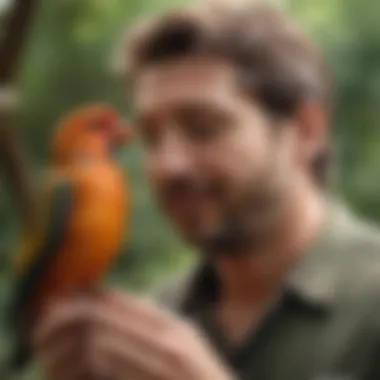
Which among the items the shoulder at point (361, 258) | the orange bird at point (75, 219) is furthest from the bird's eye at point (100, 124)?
the shoulder at point (361, 258)

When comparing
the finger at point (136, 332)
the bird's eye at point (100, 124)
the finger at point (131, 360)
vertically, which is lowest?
the finger at point (131, 360)

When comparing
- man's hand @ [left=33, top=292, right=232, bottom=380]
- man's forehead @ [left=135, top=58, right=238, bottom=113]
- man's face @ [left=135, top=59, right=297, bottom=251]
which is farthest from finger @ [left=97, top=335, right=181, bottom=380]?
man's forehead @ [left=135, top=58, right=238, bottom=113]

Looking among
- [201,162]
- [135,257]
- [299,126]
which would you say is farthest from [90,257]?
[299,126]

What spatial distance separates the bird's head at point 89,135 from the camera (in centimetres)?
89

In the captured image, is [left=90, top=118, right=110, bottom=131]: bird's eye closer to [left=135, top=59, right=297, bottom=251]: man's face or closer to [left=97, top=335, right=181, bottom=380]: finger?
[left=135, top=59, right=297, bottom=251]: man's face

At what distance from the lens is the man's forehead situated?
86 centimetres

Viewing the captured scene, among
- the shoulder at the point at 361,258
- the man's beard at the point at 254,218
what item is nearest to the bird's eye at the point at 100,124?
the man's beard at the point at 254,218

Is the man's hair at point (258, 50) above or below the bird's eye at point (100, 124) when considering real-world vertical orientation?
above

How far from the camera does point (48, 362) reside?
0.89 meters

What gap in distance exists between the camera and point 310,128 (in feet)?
2.84

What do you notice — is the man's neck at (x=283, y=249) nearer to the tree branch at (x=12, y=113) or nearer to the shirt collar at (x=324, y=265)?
the shirt collar at (x=324, y=265)

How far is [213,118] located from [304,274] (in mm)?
182

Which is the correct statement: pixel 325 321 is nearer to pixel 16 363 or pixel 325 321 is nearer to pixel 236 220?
pixel 236 220

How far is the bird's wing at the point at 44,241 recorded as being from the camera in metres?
0.89
